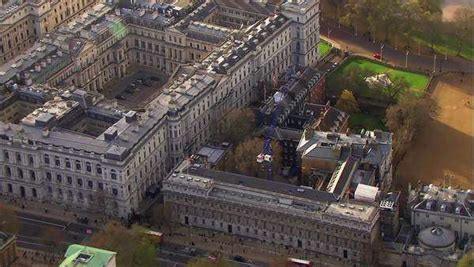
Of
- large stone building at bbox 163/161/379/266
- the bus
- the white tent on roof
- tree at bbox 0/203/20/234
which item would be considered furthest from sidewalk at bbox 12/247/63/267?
the white tent on roof

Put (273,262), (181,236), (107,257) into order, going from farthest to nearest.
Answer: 1. (181,236)
2. (273,262)
3. (107,257)

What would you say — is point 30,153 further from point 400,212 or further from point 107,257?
point 400,212

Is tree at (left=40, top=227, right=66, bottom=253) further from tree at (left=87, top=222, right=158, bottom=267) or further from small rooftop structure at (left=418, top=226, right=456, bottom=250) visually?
→ small rooftop structure at (left=418, top=226, right=456, bottom=250)

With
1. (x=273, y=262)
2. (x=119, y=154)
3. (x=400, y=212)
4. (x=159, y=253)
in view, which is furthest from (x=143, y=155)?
(x=400, y=212)

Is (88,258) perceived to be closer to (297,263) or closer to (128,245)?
(128,245)

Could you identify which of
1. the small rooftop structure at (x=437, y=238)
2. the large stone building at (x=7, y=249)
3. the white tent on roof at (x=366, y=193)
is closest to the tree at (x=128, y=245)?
the large stone building at (x=7, y=249)

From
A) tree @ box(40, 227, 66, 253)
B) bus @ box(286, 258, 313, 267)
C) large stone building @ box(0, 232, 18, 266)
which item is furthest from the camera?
tree @ box(40, 227, 66, 253)
